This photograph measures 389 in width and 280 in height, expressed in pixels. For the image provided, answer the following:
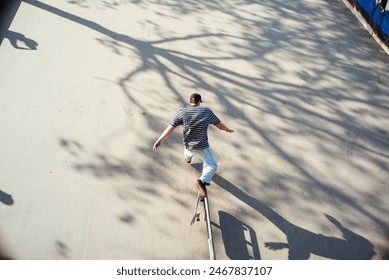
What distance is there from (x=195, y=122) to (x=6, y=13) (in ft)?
20.0

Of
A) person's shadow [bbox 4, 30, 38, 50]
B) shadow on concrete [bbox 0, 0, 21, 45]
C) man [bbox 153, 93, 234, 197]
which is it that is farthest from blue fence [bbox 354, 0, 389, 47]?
shadow on concrete [bbox 0, 0, 21, 45]

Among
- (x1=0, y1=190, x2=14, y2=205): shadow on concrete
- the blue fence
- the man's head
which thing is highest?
the blue fence

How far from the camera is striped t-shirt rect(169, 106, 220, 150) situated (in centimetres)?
473

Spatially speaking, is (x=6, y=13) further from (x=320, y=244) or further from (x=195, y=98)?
(x=320, y=244)

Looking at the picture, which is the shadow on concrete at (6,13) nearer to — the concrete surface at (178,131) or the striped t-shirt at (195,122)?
the concrete surface at (178,131)

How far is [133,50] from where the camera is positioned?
23.9 ft

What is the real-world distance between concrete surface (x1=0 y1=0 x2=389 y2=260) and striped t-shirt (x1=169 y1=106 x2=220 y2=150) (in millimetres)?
803

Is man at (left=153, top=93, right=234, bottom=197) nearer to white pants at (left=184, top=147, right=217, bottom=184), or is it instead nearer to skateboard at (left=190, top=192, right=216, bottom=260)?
white pants at (left=184, top=147, right=217, bottom=184)

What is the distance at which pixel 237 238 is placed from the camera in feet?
15.9

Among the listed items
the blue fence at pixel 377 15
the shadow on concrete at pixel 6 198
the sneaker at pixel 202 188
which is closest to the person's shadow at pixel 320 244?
the sneaker at pixel 202 188

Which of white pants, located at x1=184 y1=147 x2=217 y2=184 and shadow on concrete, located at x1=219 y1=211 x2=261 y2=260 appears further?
white pants, located at x1=184 y1=147 x2=217 y2=184

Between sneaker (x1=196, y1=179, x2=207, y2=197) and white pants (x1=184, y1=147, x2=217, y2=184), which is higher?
white pants (x1=184, y1=147, x2=217, y2=184)

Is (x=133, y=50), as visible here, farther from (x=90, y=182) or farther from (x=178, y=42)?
(x=90, y=182)
